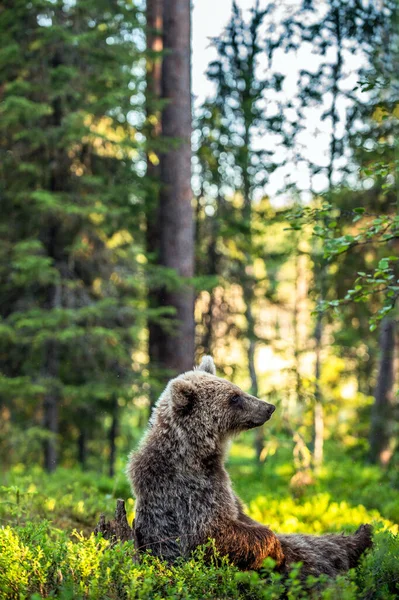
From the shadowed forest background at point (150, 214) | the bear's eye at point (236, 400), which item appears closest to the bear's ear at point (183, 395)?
the bear's eye at point (236, 400)

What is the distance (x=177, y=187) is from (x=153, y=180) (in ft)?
1.63

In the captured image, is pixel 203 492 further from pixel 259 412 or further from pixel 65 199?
pixel 65 199

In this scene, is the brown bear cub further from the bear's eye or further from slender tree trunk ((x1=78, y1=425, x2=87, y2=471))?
slender tree trunk ((x1=78, y1=425, x2=87, y2=471))

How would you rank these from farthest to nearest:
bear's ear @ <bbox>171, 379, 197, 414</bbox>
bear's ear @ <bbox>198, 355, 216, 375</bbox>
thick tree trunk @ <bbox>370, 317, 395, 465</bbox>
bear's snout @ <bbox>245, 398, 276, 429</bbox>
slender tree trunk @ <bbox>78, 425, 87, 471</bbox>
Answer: slender tree trunk @ <bbox>78, 425, 87, 471</bbox> < thick tree trunk @ <bbox>370, 317, 395, 465</bbox> < bear's ear @ <bbox>198, 355, 216, 375</bbox> < bear's snout @ <bbox>245, 398, 276, 429</bbox> < bear's ear @ <bbox>171, 379, 197, 414</bbox>

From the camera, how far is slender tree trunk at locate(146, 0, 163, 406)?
12.6m

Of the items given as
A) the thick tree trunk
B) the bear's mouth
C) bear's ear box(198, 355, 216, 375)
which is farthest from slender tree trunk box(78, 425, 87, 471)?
the bear's mouth

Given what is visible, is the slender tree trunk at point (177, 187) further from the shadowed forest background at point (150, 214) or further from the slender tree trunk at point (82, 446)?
the slender tree trunk at point (82, 446)

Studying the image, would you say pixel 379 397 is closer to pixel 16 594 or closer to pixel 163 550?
pixel 163 550

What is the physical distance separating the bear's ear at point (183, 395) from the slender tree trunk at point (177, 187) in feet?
22.8

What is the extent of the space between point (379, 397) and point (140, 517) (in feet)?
39.0

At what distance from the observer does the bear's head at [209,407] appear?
536 cm

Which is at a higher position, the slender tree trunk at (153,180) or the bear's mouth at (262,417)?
the slender tree trunk at (153,180)

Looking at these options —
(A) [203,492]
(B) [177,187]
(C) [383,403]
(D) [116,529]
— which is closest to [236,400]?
(A) [203,492]

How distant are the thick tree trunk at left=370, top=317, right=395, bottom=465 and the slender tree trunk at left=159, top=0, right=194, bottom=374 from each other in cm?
537
